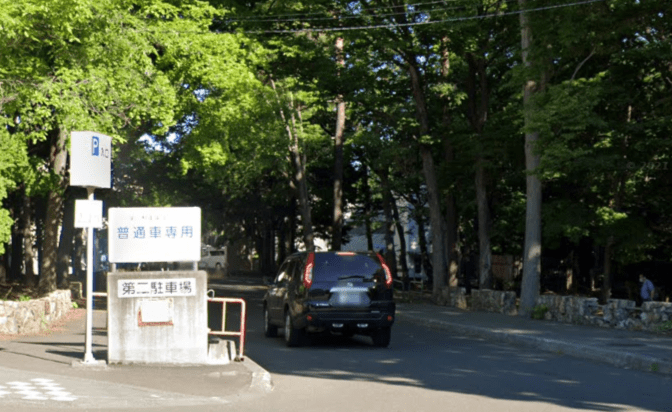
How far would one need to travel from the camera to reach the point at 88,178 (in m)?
14.0

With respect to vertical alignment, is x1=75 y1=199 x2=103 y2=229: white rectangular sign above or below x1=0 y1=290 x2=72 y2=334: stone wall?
above

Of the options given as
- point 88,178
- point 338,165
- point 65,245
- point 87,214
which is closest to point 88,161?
point 88,178

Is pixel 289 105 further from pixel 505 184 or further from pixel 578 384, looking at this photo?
pixel 578 384

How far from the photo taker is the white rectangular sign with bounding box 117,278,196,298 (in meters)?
14.3

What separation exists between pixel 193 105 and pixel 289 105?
9.89 meters

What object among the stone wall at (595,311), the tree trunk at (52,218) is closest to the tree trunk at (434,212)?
the stone wall at (595,311)

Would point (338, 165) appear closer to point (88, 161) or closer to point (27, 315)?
point (27, 315)

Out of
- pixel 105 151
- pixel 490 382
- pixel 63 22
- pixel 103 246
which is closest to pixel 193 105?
pixel 63 22

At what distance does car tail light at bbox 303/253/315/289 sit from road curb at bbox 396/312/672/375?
15.4ft

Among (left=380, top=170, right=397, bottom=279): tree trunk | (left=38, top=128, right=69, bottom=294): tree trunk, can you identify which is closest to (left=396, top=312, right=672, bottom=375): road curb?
(left=38, top=128, right=69, bottom=294): tree trunk

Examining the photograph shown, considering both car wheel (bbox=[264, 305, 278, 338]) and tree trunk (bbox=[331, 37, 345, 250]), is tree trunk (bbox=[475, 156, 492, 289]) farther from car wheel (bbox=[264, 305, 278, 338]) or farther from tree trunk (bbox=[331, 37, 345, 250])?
car wheel (bbox=[264, 305, 278, 338])

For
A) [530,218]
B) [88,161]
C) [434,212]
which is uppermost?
[434,212]

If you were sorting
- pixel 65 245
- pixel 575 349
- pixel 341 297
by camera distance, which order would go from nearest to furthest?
1. pixel 575 349
2. pixel 341 297
3. pixel 65 245

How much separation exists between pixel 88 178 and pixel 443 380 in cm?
566
